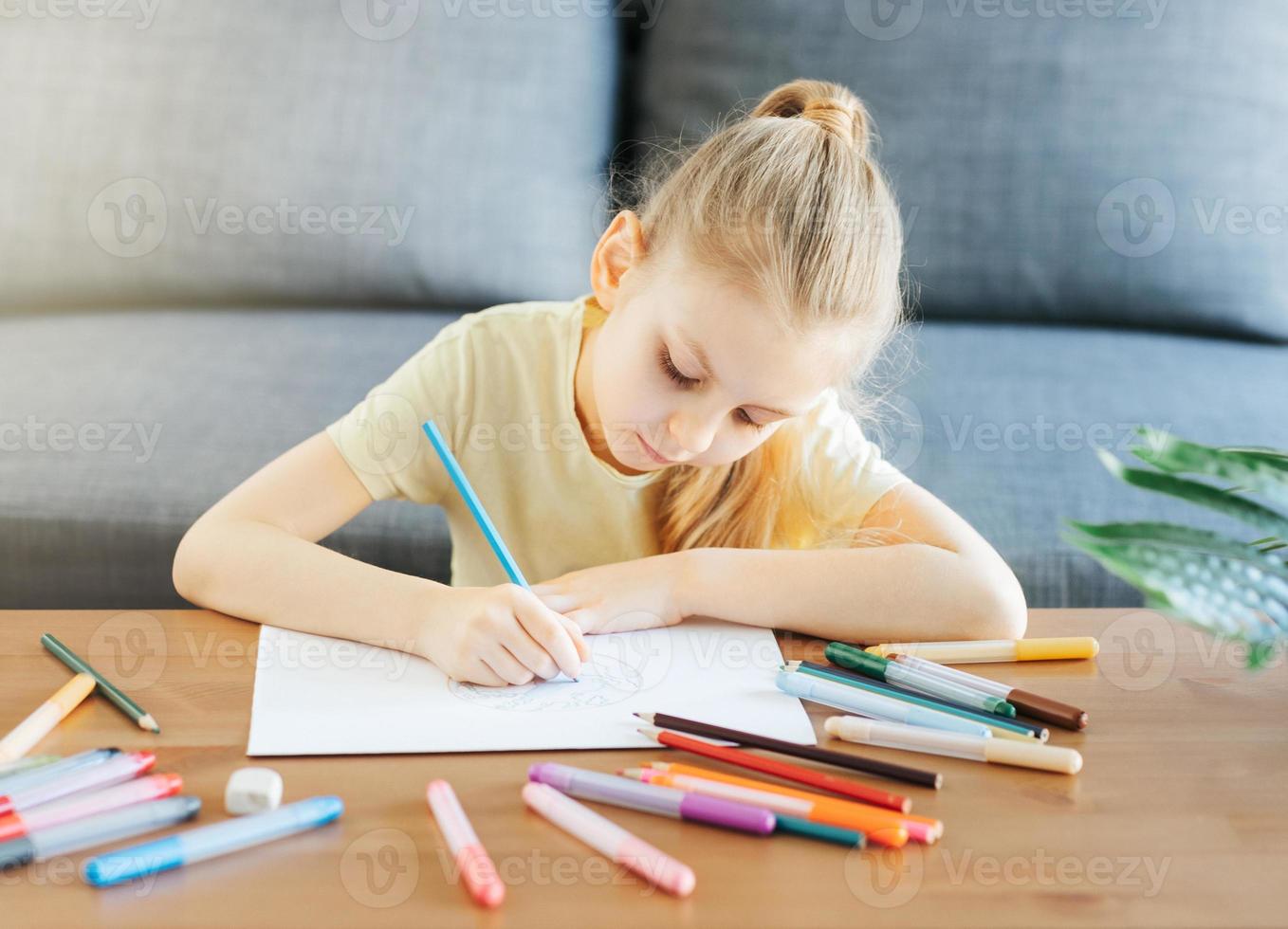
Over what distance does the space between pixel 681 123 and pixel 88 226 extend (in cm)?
87

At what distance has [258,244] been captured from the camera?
71.3 inches

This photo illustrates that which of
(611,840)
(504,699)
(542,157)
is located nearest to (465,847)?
(611,840)

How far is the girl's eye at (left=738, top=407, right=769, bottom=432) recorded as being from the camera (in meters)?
0.87

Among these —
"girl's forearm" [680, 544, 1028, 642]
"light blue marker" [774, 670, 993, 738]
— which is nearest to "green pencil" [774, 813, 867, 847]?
"light blue marker" [774, 670, 993, 738]

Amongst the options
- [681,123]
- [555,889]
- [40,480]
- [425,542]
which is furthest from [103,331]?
[555,889]

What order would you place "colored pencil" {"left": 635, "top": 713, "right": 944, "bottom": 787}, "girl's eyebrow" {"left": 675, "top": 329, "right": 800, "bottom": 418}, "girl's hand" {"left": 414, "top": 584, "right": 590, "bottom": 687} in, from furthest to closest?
"girl's eyebrow" {"left": 675, "top": 329, "right": 800, "bottom": 418}
"girl's hand" {"left": 414, "top": 584, "right": 590, "bottom": 687}
"colored pencil" {"left": 635, "top": 713, "right": 944, "bottom": 787}

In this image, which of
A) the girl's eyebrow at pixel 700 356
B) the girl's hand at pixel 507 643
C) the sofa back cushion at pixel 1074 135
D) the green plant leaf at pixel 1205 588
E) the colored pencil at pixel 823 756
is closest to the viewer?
the green plant leaf at pixel 1205 588

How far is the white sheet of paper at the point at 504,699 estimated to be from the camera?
66cm

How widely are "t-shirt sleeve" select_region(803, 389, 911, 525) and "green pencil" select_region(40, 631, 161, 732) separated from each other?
1.83 feet

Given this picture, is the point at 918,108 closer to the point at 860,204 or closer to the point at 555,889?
the point at 860,204

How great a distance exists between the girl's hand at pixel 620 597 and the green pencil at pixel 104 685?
25 cm

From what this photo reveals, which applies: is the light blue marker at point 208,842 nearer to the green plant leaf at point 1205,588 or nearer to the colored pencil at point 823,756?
the colored pencil at point 823,756

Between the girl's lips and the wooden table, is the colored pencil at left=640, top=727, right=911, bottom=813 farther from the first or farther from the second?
the girl's lips

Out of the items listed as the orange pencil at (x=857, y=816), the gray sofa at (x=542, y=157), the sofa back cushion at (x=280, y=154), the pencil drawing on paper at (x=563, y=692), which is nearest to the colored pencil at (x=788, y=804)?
the orange pencil at (x=857, y=816)
